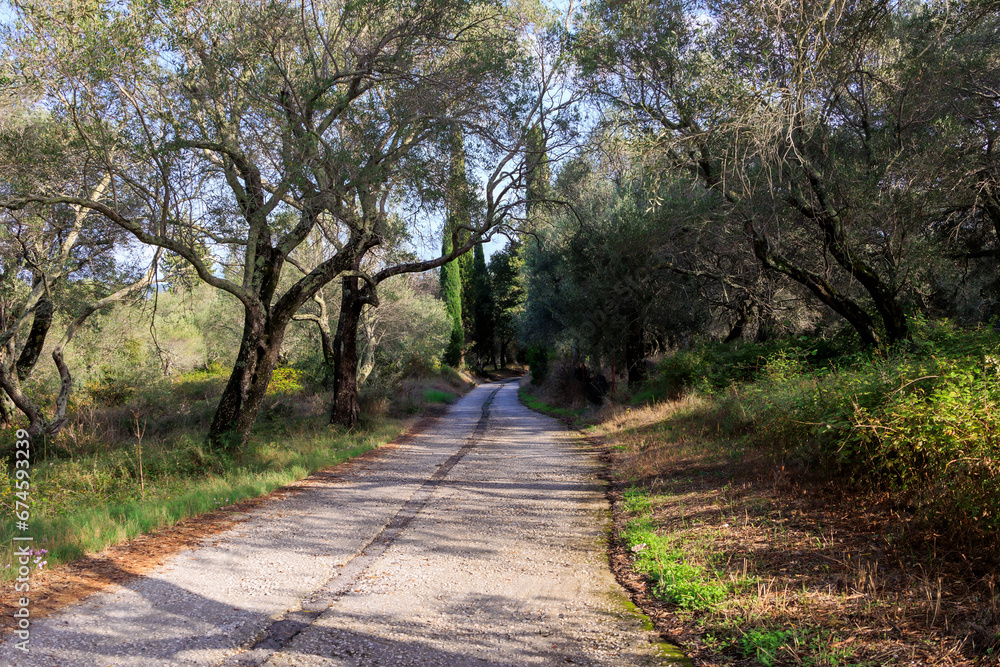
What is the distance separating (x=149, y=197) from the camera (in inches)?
400

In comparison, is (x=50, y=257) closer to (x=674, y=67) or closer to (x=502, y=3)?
(x=502, y=3)

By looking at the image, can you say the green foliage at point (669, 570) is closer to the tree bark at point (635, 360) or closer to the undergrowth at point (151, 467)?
the undergrowth at point (151, 467)

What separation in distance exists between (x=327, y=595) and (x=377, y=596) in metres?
0.39

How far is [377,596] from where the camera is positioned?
15.6 feet

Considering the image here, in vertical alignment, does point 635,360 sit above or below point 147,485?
above

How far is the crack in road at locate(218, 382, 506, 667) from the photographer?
146 inches

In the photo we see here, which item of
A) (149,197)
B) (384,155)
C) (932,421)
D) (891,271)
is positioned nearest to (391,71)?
(384,155)

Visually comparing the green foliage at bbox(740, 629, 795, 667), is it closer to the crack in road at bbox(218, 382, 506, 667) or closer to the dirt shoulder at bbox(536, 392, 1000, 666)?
the dirt shoulder at bbox(536, 392, 1000, 666)

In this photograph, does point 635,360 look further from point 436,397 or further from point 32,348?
point 32,348

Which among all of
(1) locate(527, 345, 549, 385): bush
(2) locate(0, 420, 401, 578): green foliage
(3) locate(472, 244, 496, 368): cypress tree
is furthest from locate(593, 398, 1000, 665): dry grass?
(3) locate(472, 244, 496, 368): cypress tree

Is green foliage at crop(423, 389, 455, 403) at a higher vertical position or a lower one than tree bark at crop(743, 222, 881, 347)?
lower

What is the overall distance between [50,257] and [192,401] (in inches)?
367

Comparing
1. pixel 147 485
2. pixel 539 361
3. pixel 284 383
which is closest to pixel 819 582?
pixel 147 485

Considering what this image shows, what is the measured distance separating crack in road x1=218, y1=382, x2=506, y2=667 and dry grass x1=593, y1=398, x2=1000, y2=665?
253cm
